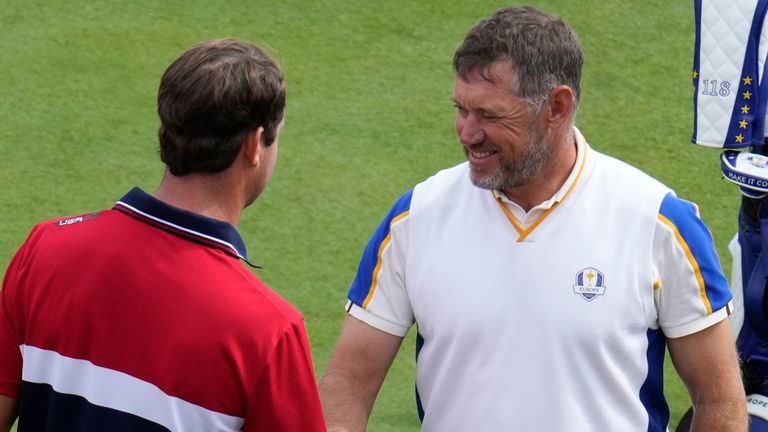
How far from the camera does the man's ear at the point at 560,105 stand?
2854mm

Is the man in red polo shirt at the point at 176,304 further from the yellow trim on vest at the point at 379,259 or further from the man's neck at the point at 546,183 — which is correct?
the man's neck at the point at 546,183

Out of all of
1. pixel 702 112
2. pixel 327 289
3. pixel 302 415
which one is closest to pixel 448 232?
pixel 302 415

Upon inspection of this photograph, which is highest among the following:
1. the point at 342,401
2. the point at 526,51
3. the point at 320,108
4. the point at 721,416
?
the point at 526,51

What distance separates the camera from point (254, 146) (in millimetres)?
2426

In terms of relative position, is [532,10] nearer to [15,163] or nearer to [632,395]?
[632,395]

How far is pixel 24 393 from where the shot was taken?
2.41 metres

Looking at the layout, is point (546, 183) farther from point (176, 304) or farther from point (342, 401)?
point (176, 304)

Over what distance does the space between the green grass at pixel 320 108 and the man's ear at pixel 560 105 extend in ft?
8.23

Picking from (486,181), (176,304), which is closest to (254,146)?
(176,304)

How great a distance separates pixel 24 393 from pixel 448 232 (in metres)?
0.92

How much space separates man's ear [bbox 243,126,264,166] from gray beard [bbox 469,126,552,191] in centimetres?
55

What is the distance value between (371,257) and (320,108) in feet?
12.1

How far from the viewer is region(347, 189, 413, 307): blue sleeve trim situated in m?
2.95

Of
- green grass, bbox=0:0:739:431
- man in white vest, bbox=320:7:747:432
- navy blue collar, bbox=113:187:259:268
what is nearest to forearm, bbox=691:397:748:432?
man in white vest, bbox=320:7:747:432
